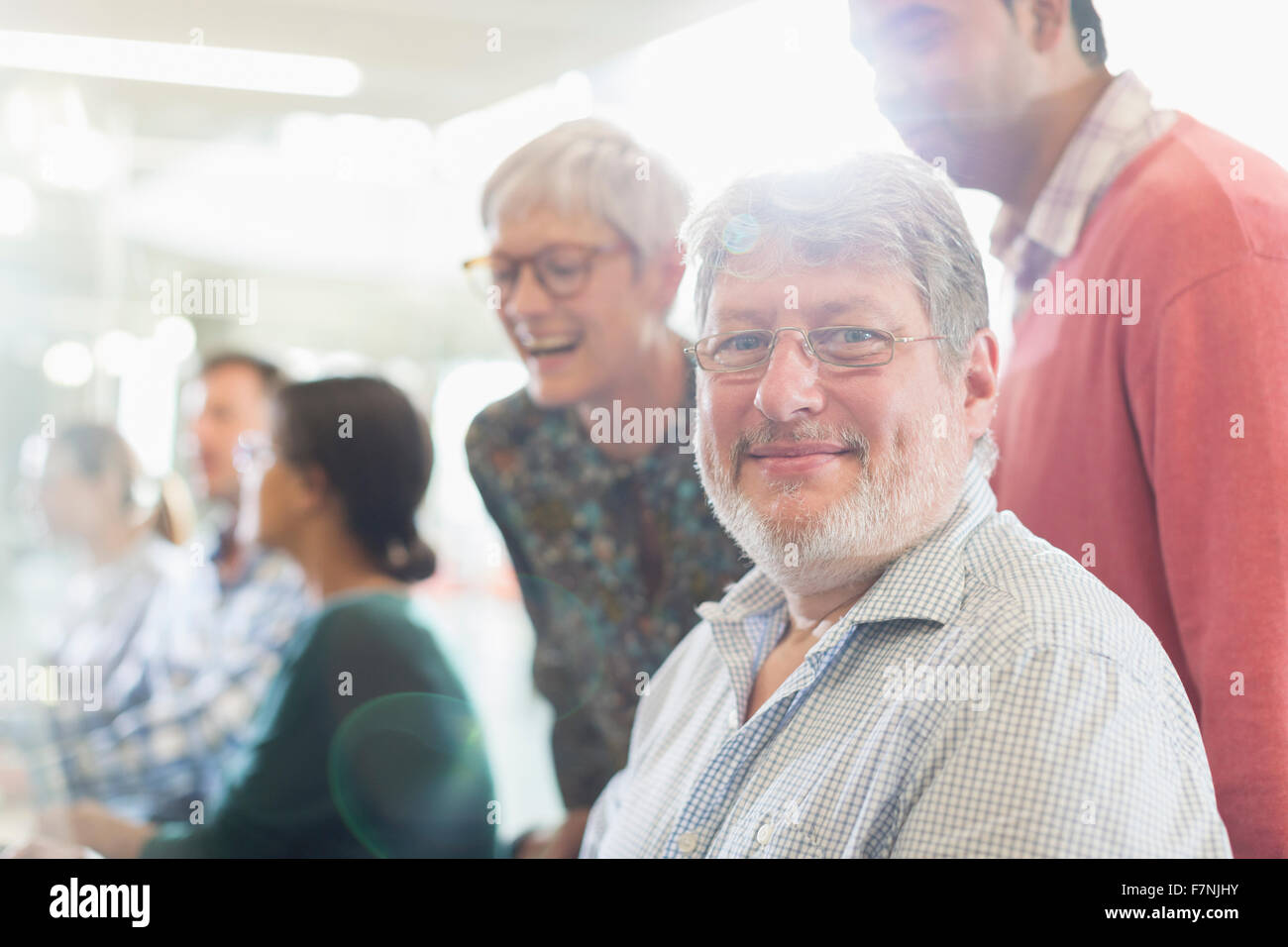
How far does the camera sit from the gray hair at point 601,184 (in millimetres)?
1452

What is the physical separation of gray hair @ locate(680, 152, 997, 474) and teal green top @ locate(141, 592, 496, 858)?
0.85 m

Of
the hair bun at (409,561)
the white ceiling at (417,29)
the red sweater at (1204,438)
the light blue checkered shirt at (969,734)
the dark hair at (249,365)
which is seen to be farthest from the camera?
the dark hair at (249,365)

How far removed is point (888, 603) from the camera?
2.93 ft

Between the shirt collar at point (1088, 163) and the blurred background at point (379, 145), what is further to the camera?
the blurred background at point (379, 145)

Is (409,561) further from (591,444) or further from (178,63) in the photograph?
(178,63)

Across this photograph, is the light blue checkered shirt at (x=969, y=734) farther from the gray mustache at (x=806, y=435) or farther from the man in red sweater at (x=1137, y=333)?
the man in red sweater at (x=1137, y=333)

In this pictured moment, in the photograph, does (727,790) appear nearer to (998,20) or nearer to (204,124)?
(998,20)

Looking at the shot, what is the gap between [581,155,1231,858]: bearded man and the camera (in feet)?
2.44

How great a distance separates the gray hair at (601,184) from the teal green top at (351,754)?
0.71 m

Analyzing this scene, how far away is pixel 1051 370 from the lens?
3.87 feet

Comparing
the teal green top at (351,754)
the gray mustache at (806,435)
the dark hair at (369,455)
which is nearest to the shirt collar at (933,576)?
the gray mustache at (806,435)

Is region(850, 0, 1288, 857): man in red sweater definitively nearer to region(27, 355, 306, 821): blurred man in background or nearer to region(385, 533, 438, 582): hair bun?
region(385, 533, 438, 582): hair bun

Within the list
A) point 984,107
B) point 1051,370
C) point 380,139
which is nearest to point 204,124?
point 380,139


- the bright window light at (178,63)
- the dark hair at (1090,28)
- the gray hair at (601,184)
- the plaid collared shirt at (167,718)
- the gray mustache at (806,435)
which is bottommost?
the plaid collared shirt at (167,718)
